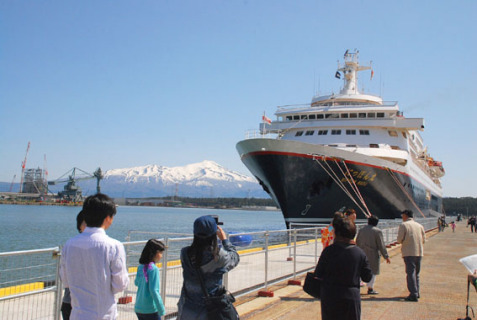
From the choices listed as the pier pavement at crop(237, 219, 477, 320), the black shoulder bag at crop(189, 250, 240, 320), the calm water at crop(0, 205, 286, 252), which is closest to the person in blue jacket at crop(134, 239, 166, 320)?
the black shoulder bag at crop(189, 250, 240, 320)

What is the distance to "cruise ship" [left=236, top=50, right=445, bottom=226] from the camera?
2411cm

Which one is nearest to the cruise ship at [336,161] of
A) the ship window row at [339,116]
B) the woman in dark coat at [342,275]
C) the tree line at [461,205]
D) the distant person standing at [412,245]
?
the ship window row at [339,116]

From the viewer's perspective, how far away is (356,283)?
14.2ft

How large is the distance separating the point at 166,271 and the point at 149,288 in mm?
2055

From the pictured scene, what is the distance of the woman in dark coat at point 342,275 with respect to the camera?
423 cm

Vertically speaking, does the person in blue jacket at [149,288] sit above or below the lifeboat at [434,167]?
below

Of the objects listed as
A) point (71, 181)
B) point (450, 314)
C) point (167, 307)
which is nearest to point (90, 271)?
point (167, 307)

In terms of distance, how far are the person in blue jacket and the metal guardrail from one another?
1060mm

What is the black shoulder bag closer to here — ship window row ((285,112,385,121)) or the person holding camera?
the person holding camera

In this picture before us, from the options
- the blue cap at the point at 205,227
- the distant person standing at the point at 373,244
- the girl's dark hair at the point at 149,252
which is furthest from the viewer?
the distant person standing at the point at 373,244

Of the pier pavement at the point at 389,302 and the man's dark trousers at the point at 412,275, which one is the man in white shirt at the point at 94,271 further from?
the man's dark trousers at the point at 412,275

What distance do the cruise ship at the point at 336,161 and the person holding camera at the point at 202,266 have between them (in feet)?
66.9

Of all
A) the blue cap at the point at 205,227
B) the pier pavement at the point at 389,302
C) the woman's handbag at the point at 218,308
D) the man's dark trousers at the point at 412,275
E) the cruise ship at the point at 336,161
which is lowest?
the pier pavement at the point at 389,302

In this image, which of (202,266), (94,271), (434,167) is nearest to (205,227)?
(202,266)
